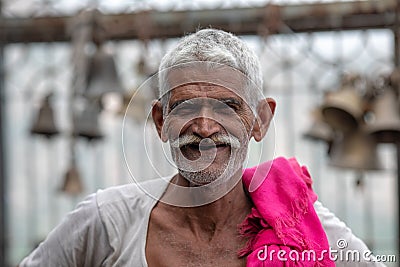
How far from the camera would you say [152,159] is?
1.51 metres

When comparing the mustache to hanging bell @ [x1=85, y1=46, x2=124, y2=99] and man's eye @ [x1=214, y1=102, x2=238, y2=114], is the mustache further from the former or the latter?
hanging bell @ [x1=85, y1=46, x2=124, y2=99]

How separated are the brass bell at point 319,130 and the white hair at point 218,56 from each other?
5.82 ft

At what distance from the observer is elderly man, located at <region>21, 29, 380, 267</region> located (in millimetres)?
1402

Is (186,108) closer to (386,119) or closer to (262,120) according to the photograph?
(262,120)

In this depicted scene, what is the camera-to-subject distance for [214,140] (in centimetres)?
137

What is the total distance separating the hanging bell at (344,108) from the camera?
9.82ft

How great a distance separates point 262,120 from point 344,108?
1592 millimetres

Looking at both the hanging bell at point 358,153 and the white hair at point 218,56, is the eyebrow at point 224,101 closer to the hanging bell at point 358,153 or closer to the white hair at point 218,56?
the white hair at point 218,56

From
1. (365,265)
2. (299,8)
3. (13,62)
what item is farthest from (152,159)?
(13,62)

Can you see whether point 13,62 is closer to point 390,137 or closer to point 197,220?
point 390,137

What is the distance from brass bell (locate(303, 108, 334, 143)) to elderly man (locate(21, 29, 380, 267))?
5.49 ft

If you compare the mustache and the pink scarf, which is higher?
the mustache

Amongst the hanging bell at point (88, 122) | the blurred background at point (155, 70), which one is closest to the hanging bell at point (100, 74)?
the blurred background at point (155, 70)

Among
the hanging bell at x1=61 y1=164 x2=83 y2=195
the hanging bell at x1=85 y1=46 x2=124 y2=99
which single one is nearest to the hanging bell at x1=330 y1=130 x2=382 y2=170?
the hanging bell at x1=85 y1=46 x2=124 y2=99
